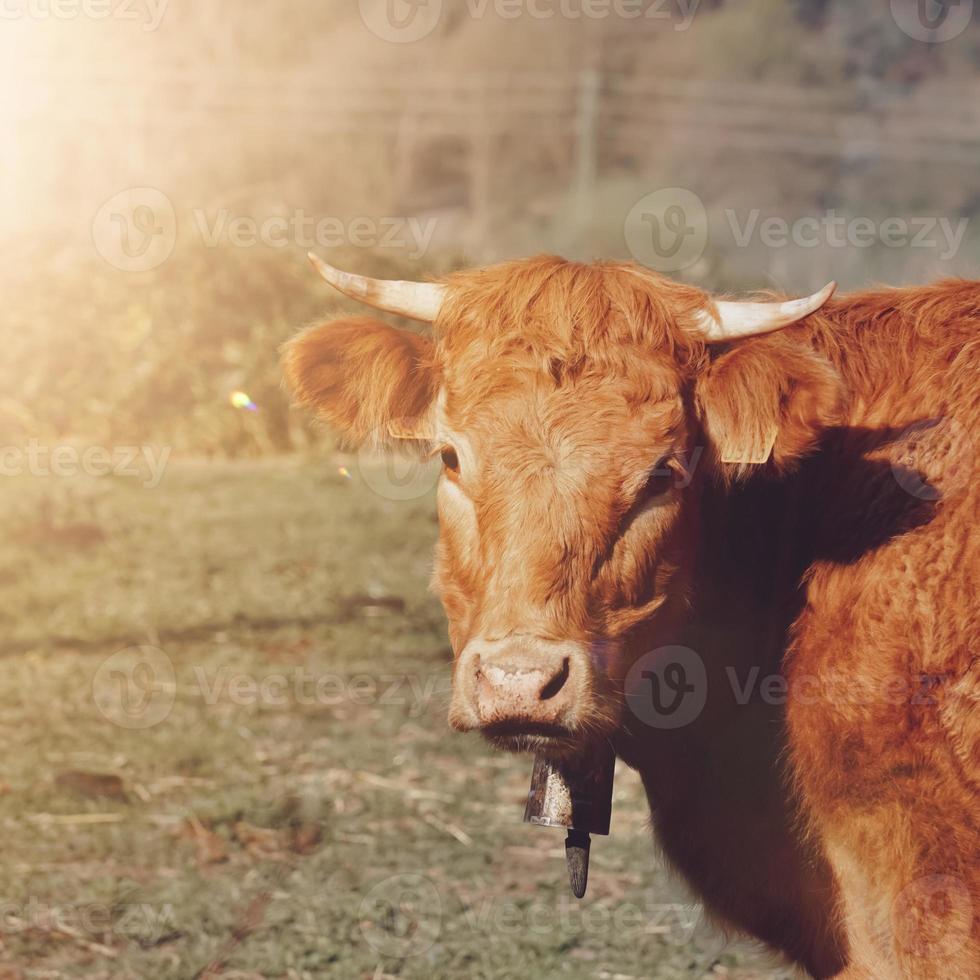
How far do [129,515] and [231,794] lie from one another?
4.21 m

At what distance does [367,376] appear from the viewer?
11.3ft

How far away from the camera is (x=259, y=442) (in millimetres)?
11391

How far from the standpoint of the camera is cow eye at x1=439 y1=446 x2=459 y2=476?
3178 mm

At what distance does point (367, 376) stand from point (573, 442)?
28.7 inches

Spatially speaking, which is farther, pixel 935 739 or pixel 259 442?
pixel 259 442

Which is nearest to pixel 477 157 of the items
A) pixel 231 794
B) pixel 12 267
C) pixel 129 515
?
pixel 12 267

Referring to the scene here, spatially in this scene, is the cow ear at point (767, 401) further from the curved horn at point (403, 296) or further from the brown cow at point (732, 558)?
the curved horn at point (403, 296)

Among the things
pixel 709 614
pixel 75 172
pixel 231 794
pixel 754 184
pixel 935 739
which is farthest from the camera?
pixel 754 184

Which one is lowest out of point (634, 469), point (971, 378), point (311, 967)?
point (311, 967)

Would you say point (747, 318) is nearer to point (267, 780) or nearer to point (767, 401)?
point (767, 401)

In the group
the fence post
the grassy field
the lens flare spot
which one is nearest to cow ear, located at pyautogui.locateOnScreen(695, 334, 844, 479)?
the grassy field

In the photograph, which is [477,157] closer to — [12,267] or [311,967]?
[12,267]

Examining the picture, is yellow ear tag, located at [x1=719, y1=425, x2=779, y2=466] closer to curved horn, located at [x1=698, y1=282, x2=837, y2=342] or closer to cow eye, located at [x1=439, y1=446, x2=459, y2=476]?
curved horn, located at [x1=698, y1=282, x2=837, y2=342]

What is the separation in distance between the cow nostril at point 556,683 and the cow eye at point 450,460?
2.06ft
